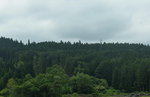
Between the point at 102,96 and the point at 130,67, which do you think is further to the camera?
the point at 130,67

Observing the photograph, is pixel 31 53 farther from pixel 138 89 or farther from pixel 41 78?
pixel 41 78

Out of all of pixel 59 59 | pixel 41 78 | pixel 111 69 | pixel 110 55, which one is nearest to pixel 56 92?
pixel 41 78

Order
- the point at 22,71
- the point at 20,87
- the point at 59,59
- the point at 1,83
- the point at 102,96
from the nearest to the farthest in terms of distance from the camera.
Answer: the point at 20,87
the point at 102,96
the point at 1,83
the point at 22,71
the point at 59,59

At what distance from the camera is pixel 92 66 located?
403 ft

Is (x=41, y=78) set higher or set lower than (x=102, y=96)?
higher

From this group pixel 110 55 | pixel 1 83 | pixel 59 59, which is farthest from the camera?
pixel 110 55

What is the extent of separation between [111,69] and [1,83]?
135ft

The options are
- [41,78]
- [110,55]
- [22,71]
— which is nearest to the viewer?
[41,78]

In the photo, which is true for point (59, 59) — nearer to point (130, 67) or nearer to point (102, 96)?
point (130, 67)

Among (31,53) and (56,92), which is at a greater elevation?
(31,53)

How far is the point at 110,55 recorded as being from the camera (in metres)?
156

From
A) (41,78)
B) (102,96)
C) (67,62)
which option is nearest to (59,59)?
(67,62)

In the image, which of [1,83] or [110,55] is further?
[110,55]

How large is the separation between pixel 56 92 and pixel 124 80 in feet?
153
